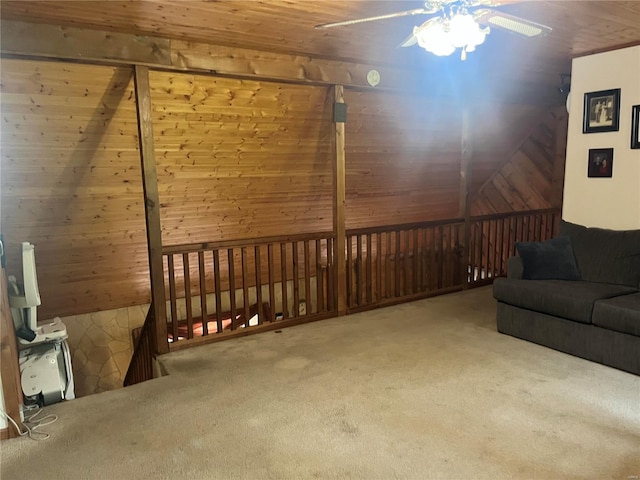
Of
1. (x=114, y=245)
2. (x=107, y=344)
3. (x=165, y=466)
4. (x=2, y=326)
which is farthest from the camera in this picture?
(x=107, y=344)

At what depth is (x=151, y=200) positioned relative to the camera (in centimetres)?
357

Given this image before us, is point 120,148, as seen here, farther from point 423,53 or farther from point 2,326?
point 423,53

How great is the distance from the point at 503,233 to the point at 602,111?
5.88 ft

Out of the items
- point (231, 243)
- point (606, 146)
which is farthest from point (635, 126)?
point (231, 243)

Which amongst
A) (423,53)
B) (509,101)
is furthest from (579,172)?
(423,53)

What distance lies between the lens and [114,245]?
5152 millimetres

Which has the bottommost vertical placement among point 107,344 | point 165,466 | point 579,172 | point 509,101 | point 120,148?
point 107,344

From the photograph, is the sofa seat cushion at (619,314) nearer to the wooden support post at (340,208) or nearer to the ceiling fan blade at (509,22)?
the ceiling fan blade at (509,22)

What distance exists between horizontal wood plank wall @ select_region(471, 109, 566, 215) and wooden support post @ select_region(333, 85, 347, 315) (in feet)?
11.5

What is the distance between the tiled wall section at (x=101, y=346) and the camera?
5648 mm

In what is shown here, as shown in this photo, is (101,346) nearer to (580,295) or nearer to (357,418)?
(357,418)

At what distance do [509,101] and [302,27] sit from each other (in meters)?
3.11

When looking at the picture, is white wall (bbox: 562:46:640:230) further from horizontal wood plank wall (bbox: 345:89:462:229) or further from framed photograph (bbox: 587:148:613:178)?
horizontal wood plank wall (bbox: 345:89:462:229)

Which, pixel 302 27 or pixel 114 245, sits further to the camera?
pixel 114 245
